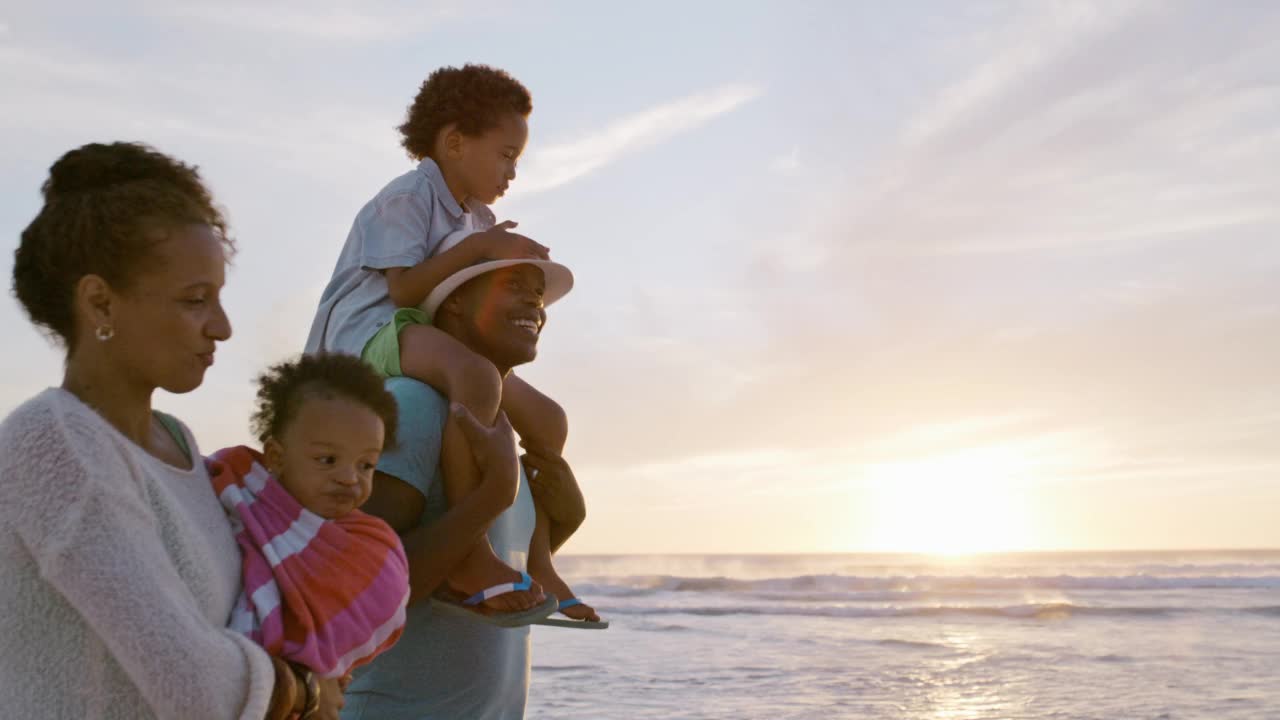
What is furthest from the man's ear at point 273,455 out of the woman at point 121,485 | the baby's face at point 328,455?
the woman at point 121,485

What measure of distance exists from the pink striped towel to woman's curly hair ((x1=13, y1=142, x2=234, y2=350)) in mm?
354

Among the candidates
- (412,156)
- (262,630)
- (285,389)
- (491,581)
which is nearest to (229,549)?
(262,630)

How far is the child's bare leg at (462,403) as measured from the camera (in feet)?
7.80

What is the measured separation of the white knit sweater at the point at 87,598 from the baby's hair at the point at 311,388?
55 centimetres

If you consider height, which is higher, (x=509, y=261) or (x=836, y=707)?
(x=509, y=261)

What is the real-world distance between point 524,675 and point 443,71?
5.63 ft

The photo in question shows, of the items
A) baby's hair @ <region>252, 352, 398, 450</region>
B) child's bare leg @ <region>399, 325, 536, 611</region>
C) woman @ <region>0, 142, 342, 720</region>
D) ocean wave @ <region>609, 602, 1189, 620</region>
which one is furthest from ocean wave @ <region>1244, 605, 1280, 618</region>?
woman @ <region>0, 142, 342, 720</region>

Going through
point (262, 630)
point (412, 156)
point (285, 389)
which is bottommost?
point (262, 630)

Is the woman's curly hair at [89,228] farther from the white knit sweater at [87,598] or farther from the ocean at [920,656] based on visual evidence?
the ocean at [920,656]

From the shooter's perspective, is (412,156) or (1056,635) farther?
(1056,635)

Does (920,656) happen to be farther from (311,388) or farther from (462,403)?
(311,388)

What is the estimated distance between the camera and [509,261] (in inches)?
105

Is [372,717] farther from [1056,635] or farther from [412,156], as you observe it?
[1056,635]

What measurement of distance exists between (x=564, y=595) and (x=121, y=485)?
5.18ft
